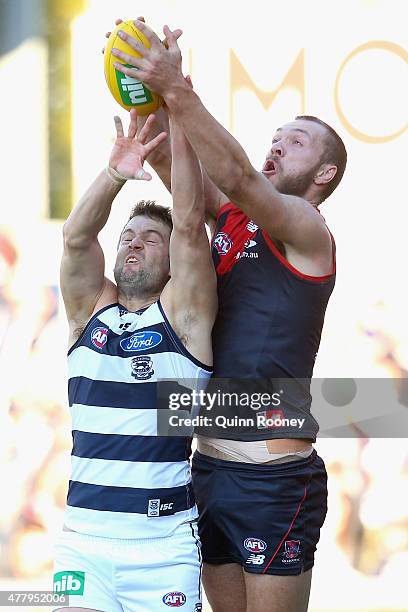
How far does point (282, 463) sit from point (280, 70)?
311 centimetres

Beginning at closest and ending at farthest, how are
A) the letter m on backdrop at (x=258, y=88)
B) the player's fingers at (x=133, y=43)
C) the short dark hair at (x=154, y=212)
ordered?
1. the player's fingers at (x=133, y=43)
2. the short dark hair at (x=154, y=212)
3. the letter m on backdrop at (x=258, y=88)

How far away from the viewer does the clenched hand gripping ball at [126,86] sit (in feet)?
9.80

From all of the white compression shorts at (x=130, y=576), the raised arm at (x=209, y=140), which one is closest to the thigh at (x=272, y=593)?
the white compression shorts at (x=130, y=576)

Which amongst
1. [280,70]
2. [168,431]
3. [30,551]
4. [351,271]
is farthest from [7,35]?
[168,431]

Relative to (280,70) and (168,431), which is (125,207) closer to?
(280,70)

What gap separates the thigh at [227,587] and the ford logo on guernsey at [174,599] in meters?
0.31

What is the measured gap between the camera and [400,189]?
5719 mm

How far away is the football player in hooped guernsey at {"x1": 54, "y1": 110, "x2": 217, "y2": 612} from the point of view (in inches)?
119

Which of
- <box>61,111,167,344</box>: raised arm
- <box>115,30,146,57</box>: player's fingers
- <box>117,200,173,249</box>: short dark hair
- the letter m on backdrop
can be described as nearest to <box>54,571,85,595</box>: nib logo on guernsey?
<box>61,111,167,344</box>: raised arm

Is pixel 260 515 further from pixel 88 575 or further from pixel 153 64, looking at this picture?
pixel 153 64

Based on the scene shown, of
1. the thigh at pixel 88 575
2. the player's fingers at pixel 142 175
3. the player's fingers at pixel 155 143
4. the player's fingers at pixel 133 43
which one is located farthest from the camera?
the player's fingers at pixel 155 143

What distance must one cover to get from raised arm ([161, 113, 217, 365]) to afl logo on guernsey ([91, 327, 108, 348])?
22cm

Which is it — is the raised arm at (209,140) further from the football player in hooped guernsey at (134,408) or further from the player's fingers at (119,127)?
the player's fingers at (119,127)

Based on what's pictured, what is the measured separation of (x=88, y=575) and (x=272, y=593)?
605 mm
